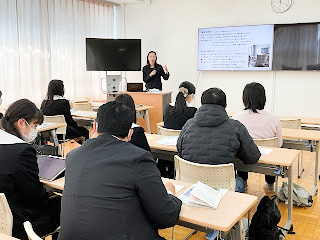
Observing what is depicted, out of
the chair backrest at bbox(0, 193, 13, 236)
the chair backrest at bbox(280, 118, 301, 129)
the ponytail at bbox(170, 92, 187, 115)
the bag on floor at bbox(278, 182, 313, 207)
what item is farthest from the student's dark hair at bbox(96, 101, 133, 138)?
the chair backrest at bbox(280, 118, 301, 129)

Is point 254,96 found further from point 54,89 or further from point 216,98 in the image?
point 54,89

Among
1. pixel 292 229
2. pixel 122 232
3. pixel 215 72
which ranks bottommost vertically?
pixel 292 229

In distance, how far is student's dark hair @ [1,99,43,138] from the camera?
2.23 meters

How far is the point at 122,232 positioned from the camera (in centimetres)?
151

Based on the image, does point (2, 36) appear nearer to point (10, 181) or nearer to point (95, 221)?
point (10, 181)

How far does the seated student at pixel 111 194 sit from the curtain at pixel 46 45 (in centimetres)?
526

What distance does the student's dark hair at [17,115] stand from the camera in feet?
7.31

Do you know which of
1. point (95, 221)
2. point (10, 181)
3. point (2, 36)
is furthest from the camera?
point (2, 36)

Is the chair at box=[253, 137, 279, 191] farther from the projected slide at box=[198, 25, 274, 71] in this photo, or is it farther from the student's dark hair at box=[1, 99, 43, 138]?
the projected slide at box=[198, 25, 274, 71]

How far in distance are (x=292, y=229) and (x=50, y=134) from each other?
3.15 m

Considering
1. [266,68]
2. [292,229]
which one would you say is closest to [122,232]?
[292,229]

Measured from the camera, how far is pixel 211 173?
8.30 ft

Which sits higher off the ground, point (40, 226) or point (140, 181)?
point (140, 181)

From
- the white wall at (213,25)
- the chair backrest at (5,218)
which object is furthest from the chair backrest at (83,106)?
the chair backrest at (5,218)
